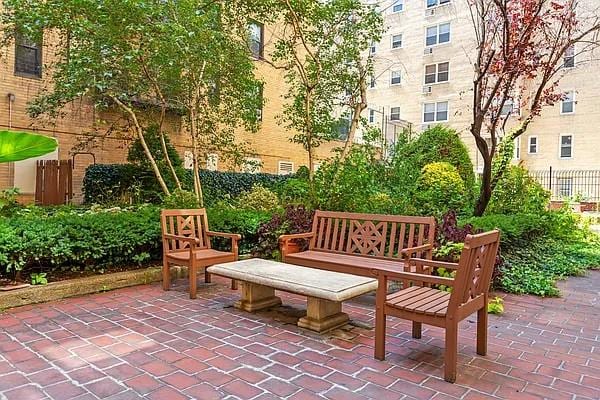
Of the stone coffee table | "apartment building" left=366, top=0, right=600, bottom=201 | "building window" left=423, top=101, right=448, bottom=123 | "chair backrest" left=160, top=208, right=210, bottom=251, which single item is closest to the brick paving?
the stone coffee table

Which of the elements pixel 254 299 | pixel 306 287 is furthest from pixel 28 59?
pixel 306 287

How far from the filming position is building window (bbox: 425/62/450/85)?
86.1ft

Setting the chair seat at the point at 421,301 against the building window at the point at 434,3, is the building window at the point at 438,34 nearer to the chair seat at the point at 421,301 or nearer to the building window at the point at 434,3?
the building window at the point at 434,3

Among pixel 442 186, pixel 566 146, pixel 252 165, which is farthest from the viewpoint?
pixel 566 146

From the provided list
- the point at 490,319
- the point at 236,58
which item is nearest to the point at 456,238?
the point at 490,319

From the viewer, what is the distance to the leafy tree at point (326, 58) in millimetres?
7996

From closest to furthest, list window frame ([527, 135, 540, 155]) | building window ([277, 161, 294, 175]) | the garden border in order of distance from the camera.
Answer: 1. the garden border
2. building window ([277, 161, 294, 175])
3. window frame ([527, 135, 540, 155])

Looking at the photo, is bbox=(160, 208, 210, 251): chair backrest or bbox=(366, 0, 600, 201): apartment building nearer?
bbox=(160, 208, 210, 251): chair backrest

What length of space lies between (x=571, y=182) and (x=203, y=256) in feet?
78.7

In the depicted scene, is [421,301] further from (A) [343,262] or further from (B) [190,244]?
(B) [190,244]

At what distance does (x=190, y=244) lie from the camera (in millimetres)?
5109

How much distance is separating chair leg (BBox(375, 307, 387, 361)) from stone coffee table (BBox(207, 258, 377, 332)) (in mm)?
379

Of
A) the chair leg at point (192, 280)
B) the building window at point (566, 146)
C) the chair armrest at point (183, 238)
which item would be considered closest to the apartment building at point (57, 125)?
the chair armrest at point (183, 238)

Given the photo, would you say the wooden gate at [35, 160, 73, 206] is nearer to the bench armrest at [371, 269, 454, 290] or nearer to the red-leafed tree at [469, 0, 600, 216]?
the red-leafed tree at [469, 0, 600, 216]
